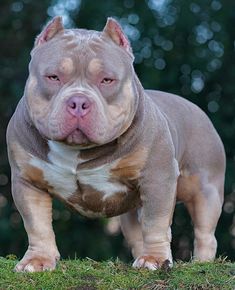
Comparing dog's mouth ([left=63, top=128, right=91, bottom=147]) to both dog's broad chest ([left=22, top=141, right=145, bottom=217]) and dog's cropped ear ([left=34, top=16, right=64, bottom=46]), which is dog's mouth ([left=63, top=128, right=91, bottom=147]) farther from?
dog's cropped ear ([left=34, top=16, right=64, bottom=46])

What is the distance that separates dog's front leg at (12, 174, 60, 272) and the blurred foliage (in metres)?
4.97

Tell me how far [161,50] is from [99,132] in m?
5.89

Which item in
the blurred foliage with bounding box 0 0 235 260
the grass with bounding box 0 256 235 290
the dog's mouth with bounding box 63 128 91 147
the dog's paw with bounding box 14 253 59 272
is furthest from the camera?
the blurred foliage with bounding box 0 0 235 260

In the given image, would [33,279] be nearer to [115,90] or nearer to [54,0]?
[115,90]

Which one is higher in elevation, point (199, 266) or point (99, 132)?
point (99, 132)

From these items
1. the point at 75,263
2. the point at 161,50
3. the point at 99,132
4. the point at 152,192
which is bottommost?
the point at 161,50

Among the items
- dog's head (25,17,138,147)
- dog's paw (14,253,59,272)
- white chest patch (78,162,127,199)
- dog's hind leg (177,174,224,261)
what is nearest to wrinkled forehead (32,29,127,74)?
dog's head (25,17,138,147)

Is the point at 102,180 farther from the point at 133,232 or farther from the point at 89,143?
the point at 133,232

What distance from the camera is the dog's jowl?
16.9ft

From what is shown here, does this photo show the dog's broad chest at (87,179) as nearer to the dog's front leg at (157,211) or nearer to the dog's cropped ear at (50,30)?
the dog's front leg at (157,211)

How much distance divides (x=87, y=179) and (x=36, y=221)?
38 cm

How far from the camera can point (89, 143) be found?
5195 mm

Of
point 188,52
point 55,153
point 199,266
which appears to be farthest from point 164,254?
point 188,52

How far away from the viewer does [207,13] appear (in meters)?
10.8
